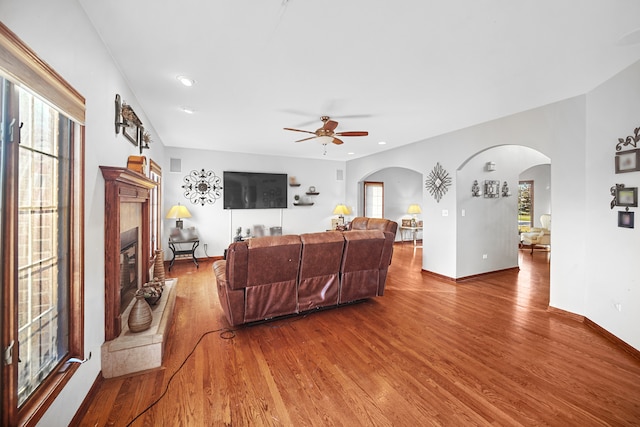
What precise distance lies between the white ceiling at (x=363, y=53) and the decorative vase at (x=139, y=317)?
6.94ft

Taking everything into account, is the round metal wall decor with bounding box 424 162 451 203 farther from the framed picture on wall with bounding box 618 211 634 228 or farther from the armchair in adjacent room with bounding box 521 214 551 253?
the armchair in adjacent room with bounding box 521 214 551 253

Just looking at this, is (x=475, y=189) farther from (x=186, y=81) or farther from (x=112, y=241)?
(x=112, y=241)

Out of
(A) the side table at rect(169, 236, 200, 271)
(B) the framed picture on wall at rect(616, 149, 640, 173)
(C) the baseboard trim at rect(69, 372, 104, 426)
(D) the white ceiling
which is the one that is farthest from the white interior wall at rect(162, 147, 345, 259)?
(B) the framed picture on wall at rect(616, 149, 640, 173)

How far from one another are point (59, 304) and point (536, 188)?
11.5 metres

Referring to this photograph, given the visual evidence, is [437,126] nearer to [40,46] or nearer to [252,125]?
[252,125]

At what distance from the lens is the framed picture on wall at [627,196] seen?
247 cm

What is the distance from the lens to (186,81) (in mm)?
2793

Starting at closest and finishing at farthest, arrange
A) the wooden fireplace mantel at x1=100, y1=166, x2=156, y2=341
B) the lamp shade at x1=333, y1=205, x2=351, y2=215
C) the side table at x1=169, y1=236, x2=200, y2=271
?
the wooden fireplace mantel at x1=100, y1=166, x2=156, y2=341 → the side table at x1=169, y1=236, x2=200, y2=271 → the lamp shade at x1=333, y1=205, x2=351, y2=215

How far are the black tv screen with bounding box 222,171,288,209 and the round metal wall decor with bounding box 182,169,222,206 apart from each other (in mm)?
181

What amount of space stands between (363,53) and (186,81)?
181cm

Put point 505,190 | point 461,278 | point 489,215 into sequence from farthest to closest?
point 505,190
point 489,215
point 461,278

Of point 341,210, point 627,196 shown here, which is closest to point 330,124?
point 627,196

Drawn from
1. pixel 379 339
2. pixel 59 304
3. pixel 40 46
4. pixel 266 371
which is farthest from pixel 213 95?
pixel 379 339

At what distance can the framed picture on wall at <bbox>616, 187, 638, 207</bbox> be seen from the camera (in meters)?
2.47
